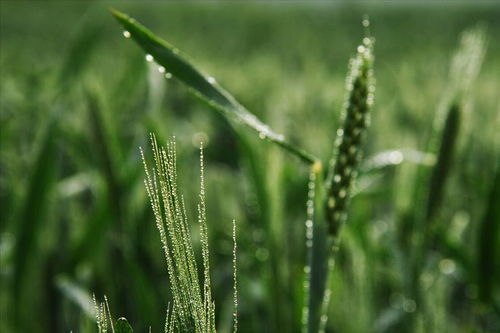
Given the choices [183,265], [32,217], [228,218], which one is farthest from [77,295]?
[183,265]

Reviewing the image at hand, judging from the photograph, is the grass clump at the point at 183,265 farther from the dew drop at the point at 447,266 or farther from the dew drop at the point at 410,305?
the dew drop at the point at 447,266

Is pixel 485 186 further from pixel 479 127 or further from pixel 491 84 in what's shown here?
pixel 491 84

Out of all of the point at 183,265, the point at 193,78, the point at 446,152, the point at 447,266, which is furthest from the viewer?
the point at 447,266

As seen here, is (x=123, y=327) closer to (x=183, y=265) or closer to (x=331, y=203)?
(x=183, y=265)

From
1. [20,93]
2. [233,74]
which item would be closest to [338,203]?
[20,93]

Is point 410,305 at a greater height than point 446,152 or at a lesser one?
lesser

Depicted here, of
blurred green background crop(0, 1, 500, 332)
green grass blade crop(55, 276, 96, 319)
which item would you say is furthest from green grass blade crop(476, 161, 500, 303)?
green grass blade crop(55, 276, 96, 319)

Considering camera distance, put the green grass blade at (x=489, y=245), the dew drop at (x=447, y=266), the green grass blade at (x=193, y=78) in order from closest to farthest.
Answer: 1. the green grass blade at (x=193, y=78)
2. the green grass blade at (x=489, y=245)
3. the dew drop at (x=447, y=266)

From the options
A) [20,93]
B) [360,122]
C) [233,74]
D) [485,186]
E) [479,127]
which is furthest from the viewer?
[233,74]

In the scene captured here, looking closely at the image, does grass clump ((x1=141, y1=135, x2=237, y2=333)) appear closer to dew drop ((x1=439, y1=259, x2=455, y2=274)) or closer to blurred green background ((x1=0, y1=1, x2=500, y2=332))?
blurred green background ((x1=0, y1=1, x2=500, y2=332))

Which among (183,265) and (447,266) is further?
(447,266)

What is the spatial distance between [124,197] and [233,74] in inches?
57.3

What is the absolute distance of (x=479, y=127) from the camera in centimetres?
138

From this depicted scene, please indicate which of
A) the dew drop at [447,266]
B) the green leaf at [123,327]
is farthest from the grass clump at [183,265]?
the dew drop at [447,266]
